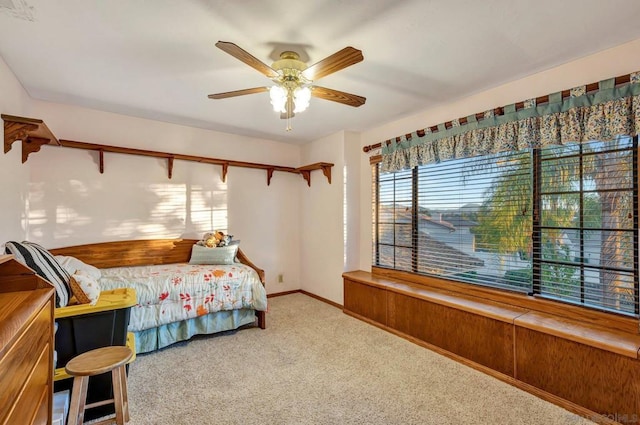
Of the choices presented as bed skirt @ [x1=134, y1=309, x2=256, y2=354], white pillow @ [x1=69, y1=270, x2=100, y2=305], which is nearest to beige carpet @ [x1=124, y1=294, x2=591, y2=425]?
bed skirt @ [x1=134, y1=309, x2=256, y2=354]

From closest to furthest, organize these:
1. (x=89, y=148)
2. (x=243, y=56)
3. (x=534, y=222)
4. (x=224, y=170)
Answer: (x=243, y=56) → (x=534, y=222) → (x=89, y=148) → (x=224, y=170)

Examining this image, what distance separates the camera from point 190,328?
2.99 m

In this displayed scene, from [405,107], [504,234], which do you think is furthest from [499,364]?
[405,107]

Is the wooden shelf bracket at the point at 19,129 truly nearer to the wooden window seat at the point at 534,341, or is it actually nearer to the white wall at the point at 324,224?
the white wall at the point at 324,224

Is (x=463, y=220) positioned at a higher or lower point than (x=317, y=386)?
higher

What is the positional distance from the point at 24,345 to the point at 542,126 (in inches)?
124

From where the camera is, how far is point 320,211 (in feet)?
14.5

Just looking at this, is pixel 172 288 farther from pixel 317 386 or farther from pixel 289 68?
pixel 289 68

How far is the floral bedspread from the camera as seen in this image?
274 centimetres

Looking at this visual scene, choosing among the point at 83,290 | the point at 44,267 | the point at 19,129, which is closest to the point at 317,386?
the point at 83,290

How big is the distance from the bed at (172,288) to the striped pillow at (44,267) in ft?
2.53

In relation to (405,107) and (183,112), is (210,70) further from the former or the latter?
(405,107)

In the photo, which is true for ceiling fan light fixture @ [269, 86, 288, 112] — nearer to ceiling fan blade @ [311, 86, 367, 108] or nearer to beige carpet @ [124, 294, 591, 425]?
ceiling fan blade @ [311, 86, 367, 108]

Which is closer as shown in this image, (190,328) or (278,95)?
(278,95)
